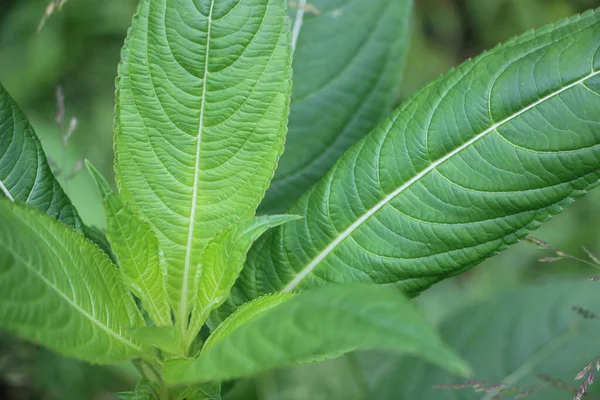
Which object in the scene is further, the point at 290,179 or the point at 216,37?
the point at 290,179

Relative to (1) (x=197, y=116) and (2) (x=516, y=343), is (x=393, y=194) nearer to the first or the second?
(1) (x=197, y=116)

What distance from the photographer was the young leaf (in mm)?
924

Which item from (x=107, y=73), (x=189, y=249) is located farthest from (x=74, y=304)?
(x=107, y=73)

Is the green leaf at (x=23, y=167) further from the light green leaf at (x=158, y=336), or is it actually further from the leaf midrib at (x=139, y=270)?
the light green leaf at (x=158, y=336)

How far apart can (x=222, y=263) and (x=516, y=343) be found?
1220 millimetres

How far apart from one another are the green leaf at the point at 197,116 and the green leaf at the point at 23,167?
151 mm

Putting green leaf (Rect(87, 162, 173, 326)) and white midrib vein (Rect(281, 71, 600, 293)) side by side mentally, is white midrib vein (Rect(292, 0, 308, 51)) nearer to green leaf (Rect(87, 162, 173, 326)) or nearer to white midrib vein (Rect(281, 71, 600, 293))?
white midrib vein (Rect(281, 71, 600, 293))

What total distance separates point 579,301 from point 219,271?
1.40 metres

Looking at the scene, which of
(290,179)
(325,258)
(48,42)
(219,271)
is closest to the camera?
(219,271)

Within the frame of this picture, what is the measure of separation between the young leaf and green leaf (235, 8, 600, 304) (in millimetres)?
134

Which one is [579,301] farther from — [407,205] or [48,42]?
[48,42]

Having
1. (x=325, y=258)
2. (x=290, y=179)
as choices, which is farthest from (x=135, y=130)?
(x=290, y=179)

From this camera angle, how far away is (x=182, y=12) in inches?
39.4

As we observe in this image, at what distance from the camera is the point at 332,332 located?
0.62m
